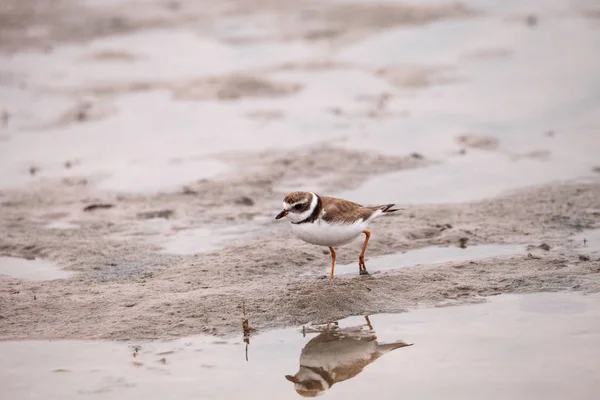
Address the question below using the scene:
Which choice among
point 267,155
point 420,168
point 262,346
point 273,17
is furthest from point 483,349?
point 273,17

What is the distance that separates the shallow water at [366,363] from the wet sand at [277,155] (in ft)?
0.99

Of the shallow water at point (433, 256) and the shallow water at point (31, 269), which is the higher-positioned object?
the shallow water at point (433, 256)

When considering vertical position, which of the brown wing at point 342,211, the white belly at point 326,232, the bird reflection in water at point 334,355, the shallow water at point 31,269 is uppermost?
the brown wing at point 342,211

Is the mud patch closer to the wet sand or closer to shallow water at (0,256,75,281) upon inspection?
the wet sand

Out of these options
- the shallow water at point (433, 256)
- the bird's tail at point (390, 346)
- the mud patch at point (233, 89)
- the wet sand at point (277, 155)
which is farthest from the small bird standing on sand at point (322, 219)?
the mud patch at point (233, 89)

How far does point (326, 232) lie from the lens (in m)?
7.91

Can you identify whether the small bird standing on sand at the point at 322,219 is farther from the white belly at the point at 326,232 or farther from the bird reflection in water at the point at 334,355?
the bird reflection in water at the point at 334,355

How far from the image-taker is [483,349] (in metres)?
6.85

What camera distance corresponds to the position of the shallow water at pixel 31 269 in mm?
8633

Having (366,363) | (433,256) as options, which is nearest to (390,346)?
(366,363)

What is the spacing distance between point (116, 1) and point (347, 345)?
14.8 m

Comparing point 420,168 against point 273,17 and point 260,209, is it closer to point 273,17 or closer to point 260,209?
point 260,209

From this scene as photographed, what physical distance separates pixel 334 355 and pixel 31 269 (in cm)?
356

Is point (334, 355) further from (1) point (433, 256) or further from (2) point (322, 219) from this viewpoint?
(1) point (433, 256)
